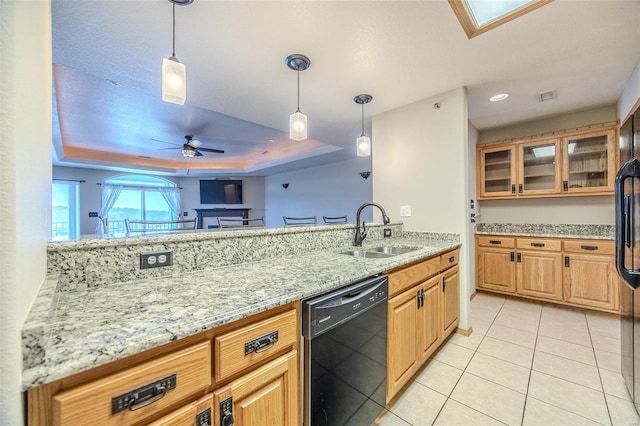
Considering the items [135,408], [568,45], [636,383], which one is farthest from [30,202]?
Answer: [568,45]

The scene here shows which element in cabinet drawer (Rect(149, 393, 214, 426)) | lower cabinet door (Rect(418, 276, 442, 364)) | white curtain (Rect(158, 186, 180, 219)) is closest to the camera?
cabinet drawer (Rect(149, 393, 214, 426))

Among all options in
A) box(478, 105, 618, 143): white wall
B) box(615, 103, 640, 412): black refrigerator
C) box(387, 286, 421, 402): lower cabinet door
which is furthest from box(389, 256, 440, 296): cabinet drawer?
box(478, 105, 618, 143): white wall

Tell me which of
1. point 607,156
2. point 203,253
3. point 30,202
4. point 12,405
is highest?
point 607,156

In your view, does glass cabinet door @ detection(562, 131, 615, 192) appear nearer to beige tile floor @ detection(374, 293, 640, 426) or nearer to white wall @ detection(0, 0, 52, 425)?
beige tile floor @ detection(374, 293, 640, 426)

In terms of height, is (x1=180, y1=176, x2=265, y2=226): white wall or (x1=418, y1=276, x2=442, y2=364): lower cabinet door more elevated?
(x1=180, y1=176, x2=265, y2=226): white wall

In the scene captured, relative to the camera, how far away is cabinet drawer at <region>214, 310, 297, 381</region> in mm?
756

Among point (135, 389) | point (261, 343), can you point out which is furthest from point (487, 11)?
point (135, 389)

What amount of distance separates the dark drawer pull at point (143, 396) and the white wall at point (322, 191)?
4927 mm

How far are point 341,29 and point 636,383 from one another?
8.44ft

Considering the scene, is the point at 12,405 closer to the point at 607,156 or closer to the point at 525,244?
the point at 525,244

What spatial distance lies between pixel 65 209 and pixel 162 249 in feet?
24.9

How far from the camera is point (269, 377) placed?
0.87m

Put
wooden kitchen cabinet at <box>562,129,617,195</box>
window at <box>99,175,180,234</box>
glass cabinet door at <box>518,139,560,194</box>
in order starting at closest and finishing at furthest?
wooden kitchen cabinet at <box>562,129,617,195</box> → glass cabinet door at <box>518,139,560,194</box> → window at <box>99,175,180,234</box>

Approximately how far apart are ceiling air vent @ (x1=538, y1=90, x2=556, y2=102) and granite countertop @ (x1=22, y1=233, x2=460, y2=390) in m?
2.52
